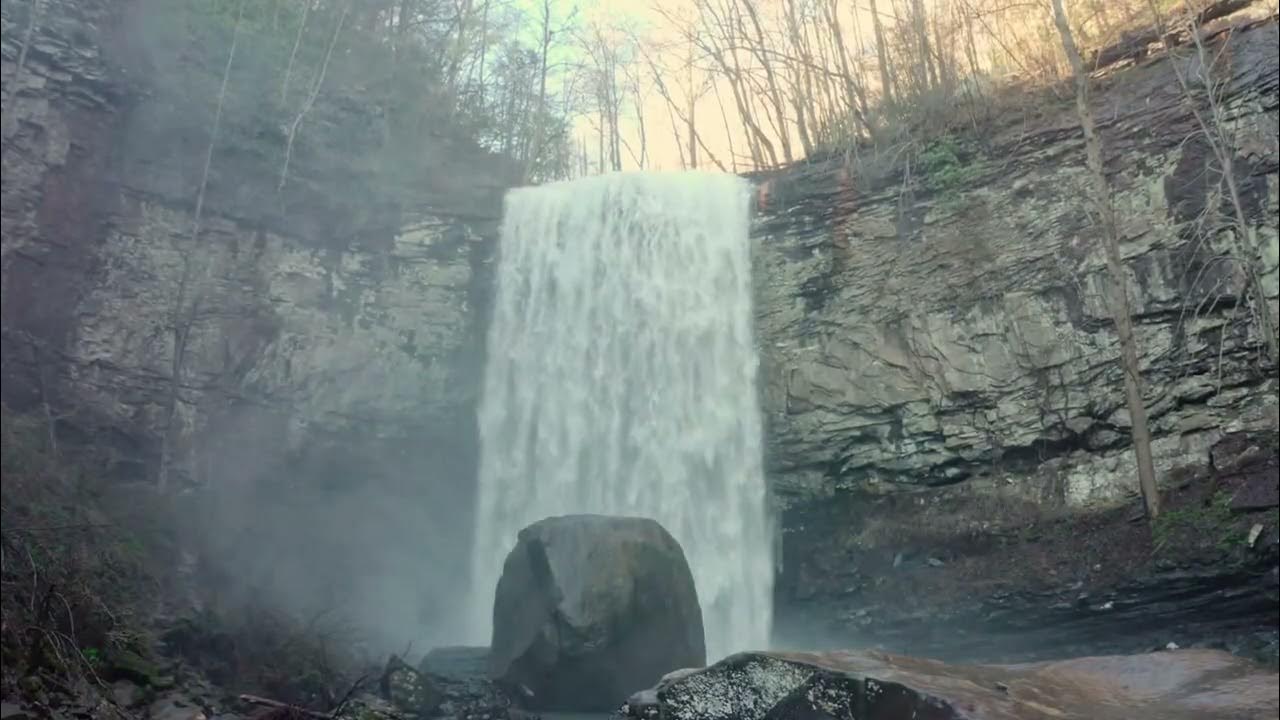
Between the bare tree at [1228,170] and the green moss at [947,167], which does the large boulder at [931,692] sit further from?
the green moss at [947,167]

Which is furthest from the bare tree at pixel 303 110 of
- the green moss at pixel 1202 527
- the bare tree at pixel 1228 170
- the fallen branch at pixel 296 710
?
the green moss at pixel 1202 527

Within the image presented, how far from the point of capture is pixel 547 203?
17.6 m

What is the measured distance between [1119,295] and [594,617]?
8.01 metres

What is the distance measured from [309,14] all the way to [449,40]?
4.77 m

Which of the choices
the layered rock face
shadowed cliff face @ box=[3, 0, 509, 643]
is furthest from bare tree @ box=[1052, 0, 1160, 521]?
shadowed cliff face @ box=[3, 0, 509, 643]

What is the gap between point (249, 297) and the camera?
15.5 m

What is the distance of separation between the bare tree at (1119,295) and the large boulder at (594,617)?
603 centimetres

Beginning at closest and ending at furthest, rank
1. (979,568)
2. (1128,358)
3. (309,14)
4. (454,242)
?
(1128,358) → (979,568) → (454,242) → (309,14)

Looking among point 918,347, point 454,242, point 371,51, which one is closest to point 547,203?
point 454,242

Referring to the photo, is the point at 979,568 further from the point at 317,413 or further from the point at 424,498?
the point at 317,413

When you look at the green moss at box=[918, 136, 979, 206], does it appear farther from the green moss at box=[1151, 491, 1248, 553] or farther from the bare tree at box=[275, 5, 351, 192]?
the bare tree at box=[275, 5, 351, 192]

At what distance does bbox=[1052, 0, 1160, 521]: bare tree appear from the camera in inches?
475

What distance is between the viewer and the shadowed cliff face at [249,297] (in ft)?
45.4

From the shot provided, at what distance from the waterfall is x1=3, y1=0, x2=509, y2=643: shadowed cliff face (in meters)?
0.90
